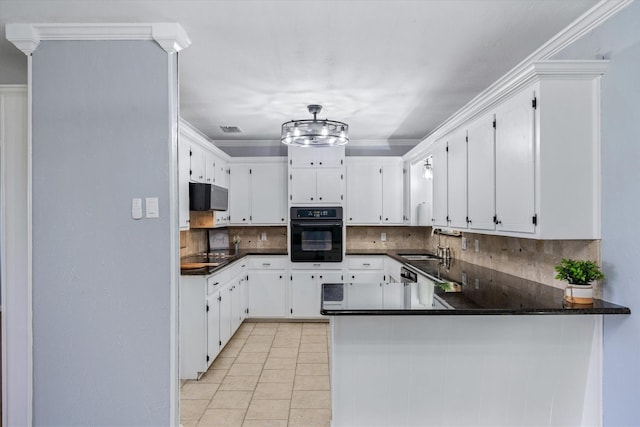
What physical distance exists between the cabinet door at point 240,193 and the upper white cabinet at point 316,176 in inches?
25.9

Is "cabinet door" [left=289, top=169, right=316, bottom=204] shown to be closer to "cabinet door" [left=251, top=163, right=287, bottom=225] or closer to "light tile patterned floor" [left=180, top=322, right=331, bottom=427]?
"cabinet door" [left=251, top=163, right=287, bottom=225]

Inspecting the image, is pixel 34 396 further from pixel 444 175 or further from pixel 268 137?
pixel 268 137

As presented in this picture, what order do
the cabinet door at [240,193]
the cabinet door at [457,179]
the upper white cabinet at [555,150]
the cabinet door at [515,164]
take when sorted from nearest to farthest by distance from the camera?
the upper white cabinet at [555,150] < the cabinet door at [515,164] < the cabinet door at [457,179] < the cabinet door at [240,193]

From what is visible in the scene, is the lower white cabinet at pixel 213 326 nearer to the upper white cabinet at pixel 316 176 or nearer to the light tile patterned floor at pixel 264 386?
the light tile patterned floor at pixel 264 386

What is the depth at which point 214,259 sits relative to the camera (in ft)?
14.4

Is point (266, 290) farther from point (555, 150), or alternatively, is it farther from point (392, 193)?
point (555, 150)

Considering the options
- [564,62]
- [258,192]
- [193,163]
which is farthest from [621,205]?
[258,192]

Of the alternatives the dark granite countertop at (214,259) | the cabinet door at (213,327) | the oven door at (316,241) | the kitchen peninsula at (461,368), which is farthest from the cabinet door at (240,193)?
the kitchen peninsula at (461,368)

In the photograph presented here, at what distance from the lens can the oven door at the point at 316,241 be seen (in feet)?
16.3

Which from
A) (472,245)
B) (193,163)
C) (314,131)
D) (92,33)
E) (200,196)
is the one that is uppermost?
(92,33)

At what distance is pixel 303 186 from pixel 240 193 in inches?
35.5

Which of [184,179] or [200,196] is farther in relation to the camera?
[200,196]

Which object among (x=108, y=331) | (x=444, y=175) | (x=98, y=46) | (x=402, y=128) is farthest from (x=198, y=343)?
(x=402, y=128)

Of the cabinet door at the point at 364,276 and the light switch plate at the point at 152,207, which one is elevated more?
the light switch plate at the point at 152,207
